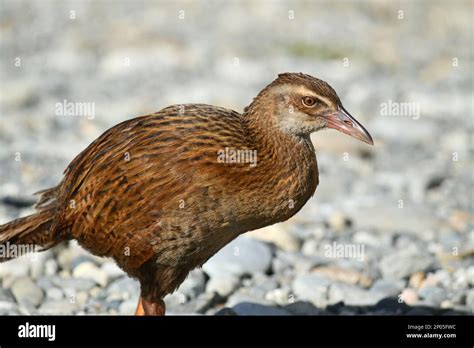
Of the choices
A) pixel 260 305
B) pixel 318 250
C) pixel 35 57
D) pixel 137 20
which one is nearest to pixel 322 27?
pixel 137 20

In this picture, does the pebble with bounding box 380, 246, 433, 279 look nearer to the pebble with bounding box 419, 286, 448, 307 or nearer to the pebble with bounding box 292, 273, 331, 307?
the pebble with bounding box 419, 286, 448, 307

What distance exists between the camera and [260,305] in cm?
837

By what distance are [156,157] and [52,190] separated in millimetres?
1265

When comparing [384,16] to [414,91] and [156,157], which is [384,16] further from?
[156,157]

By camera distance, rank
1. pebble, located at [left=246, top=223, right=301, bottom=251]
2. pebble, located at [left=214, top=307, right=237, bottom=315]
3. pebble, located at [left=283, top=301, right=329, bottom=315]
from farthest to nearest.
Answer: pebble, located at [left=246, top=223, right=301, bottom=251] < pebble, located at [left=283, top=301, right=329, bottom=315] < pebble, located at [left=214, top=307, right=237, bottom=315]

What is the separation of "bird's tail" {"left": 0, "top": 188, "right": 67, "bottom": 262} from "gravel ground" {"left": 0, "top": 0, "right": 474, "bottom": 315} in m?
0.89

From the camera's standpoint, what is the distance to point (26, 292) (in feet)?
27.9

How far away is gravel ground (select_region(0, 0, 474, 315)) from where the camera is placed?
881 cm

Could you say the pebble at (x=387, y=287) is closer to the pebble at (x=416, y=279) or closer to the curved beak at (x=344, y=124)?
the pebble at (x=416, y=279)

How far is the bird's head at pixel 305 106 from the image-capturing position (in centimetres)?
675

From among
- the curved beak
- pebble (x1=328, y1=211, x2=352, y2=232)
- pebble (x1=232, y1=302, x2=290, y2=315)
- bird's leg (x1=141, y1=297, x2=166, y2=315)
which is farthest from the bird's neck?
pebble (x1=328, y1=211, x2=352, y2=232)

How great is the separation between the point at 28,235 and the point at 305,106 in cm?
246

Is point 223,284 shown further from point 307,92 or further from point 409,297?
point 307,92

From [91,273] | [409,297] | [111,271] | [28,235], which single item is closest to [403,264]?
[409,297]
